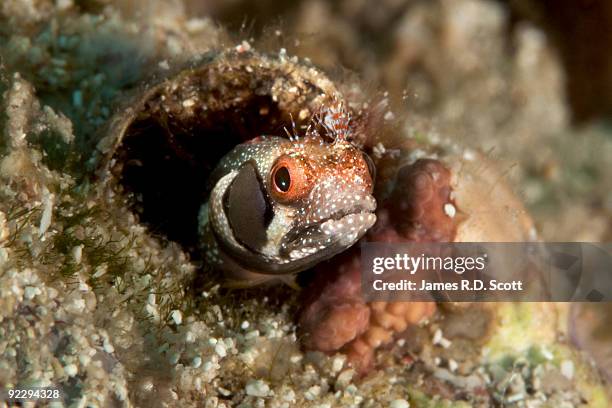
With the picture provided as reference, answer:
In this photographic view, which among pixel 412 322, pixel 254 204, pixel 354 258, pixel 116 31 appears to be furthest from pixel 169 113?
pixel 412 322

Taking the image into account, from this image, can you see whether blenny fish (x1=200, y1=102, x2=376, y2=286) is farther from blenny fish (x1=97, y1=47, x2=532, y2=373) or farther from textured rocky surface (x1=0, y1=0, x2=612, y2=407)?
textured rocky surface (x1=0, y1=0, x2=612, y2=407)

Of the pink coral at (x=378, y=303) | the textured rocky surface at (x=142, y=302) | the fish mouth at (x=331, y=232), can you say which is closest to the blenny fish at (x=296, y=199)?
the fish mouth at (x=331, y=232)

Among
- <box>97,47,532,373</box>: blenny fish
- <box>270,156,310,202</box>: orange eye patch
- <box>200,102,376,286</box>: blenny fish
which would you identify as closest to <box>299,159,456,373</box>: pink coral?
<box>97,47,532,373</box>: blenny fish

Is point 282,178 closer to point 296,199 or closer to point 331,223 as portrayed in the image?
point 296,199

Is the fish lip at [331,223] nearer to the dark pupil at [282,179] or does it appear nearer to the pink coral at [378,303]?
the dark pupil at [282,179]

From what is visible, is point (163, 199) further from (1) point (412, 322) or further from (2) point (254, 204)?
(1) point (412, 322)

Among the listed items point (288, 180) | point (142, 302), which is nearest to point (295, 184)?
point (288, 180)

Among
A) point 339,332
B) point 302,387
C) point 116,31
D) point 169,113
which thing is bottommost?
point 302,387

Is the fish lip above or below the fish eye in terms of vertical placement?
below
